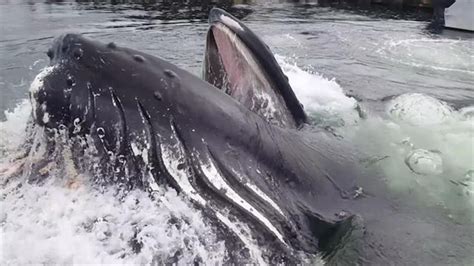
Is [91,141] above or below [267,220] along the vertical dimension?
above

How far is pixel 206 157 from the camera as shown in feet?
11.0

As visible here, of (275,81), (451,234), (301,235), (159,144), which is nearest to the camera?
(159,144)

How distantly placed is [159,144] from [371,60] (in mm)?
8506

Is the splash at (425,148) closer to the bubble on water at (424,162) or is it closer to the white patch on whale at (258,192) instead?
the bubble on water at (424,162)

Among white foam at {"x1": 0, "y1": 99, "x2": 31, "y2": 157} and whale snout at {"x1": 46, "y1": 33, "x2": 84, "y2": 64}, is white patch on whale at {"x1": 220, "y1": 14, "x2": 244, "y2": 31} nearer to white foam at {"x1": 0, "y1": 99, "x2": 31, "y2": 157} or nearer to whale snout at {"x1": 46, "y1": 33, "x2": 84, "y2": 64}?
whale snout at {"x1": 46, "y1": 33, "x2": 84, "y2": 64}

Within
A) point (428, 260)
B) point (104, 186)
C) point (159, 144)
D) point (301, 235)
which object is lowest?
point (428, 260)

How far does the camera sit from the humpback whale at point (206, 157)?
129 inches

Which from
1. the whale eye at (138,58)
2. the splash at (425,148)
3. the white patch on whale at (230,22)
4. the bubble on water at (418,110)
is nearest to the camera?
the whale eye at (138,58)

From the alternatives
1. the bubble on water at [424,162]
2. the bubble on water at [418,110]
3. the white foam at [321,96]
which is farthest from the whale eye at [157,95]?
the bubble on water at [418,110]

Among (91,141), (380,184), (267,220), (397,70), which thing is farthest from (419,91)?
(91,141)

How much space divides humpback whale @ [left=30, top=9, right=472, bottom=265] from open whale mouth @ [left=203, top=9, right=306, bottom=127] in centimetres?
55

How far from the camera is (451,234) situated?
4.11 m

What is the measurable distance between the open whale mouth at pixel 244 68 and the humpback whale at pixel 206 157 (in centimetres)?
55

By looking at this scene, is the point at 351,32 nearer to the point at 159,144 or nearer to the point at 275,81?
the point at 275,81
